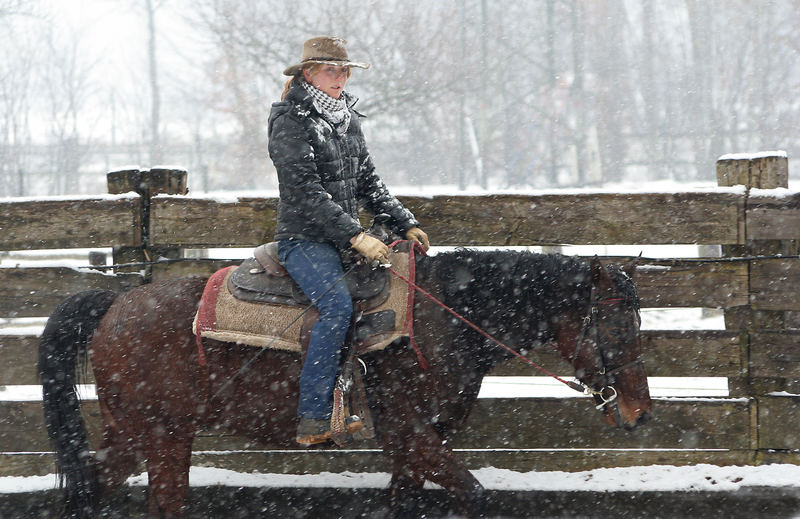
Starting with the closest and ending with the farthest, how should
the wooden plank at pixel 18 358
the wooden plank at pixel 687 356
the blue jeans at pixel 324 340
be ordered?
the blue jeans at pixel 324 340
the wooden plank at pixel 687 356
the wooden plank at pixel 18 358

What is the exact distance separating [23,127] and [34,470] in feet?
50.6

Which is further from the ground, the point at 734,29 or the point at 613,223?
the point at 734,29

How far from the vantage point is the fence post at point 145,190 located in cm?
476

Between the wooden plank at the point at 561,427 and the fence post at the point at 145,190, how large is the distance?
3.42 feet

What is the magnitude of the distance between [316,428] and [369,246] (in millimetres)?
952

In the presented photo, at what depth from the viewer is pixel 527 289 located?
11.8 feet

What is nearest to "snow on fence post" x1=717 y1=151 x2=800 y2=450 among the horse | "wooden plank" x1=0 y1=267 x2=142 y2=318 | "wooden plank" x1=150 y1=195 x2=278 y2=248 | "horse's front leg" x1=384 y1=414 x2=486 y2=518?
the horse

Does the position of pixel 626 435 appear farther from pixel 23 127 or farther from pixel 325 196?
pixel 23 127

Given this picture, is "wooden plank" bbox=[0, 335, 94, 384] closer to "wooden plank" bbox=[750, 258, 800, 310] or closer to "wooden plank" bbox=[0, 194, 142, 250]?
"wooden plank" bbox=[0, 194, 142, 250]

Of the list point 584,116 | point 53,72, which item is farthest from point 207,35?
point 584,116

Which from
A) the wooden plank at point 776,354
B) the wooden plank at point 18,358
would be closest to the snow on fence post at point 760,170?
the wooden plank at point 776,354

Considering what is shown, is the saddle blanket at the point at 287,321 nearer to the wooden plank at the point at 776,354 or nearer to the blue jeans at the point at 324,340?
the blue jeans at the point at 324,340

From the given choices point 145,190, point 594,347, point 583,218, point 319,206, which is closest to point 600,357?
point 594,347

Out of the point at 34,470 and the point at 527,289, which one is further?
the point at 34,470
